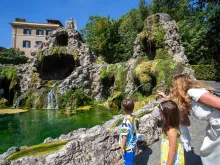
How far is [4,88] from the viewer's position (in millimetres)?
26125

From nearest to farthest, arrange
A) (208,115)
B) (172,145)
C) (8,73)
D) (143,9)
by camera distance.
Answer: (208,115), (172,145), (8,73), (143,9)

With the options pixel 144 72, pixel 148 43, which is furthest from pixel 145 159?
pixel 148 43

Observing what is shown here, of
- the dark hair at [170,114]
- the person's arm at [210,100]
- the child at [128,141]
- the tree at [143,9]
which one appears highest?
the tree at [143,9]

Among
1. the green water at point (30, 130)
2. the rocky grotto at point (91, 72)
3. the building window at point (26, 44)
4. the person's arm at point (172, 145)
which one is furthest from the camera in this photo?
the building window at point (26, 44)

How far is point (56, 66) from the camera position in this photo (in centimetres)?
3072

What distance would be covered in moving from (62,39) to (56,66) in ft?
13.7

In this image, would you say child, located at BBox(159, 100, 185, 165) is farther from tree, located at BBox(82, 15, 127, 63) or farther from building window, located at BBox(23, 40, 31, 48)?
building window, located at BBox(23, 40, 31, 48)

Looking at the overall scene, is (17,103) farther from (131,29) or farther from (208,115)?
(208,115)

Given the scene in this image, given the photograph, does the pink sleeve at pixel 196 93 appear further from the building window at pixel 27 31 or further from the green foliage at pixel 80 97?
the building window at pixel 27 31

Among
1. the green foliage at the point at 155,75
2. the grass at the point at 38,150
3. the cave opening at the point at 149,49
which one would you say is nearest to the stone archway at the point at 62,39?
the cave opening at the point at 149,49

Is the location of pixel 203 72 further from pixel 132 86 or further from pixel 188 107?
pixel 188 107

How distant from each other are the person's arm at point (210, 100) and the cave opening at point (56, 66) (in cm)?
2668

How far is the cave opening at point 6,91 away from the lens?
24.9 m

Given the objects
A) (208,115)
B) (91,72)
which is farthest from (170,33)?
(208,115)
